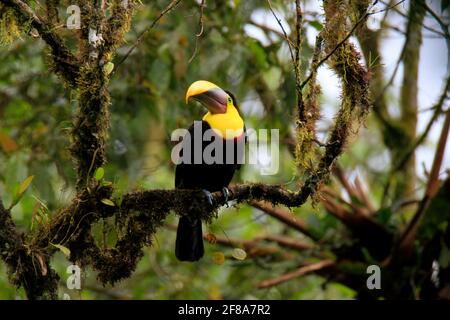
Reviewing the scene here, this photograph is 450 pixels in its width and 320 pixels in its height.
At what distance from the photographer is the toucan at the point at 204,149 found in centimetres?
472

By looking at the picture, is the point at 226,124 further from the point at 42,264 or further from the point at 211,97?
the point at 42,264

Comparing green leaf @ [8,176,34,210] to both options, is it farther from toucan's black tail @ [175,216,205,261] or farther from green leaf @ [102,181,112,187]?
toucan's black tail @ [175,216,205,261]

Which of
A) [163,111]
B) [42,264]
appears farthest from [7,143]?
[42,264]

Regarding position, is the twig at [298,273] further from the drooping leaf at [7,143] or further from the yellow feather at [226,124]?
the drooping leaf at [7,143]

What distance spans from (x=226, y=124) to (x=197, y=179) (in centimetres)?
47

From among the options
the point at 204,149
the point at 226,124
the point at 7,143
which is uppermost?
the point at 7,143

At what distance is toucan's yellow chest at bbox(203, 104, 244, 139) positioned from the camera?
4.73 m

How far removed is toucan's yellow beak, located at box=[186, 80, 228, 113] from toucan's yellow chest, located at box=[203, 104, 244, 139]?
0.04 meters

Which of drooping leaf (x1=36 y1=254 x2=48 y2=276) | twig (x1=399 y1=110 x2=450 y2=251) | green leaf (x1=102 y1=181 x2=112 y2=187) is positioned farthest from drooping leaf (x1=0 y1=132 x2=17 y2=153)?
twig (x1=399 y1=110 x2=450 y2=251)

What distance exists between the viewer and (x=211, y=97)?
4.74m

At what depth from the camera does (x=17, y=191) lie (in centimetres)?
385

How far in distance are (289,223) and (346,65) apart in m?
2.52

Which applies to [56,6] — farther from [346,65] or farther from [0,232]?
[346,65]
